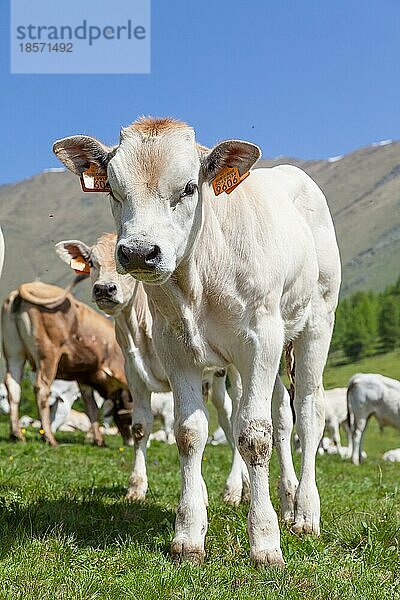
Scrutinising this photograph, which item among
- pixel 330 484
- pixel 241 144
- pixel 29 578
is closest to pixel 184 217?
pixel 241 144

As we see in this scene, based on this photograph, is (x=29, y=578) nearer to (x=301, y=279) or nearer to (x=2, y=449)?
(x=301, y=279)

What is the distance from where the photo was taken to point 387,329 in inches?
4651

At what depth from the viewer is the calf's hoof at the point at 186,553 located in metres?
5.50

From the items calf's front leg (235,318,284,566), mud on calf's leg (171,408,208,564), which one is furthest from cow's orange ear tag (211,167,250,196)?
mud on calf's leg (171,408,208,564)

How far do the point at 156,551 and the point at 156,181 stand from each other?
8.34 feet

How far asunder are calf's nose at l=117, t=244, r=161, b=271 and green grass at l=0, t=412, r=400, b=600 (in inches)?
74.0

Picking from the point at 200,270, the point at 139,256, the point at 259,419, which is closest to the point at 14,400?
the point at 200,270

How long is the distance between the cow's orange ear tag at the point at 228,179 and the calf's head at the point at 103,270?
4071 millimetres

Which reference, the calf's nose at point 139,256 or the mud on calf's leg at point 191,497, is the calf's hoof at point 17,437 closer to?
the mud on calf's leg at point 191,497

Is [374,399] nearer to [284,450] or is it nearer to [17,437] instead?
[17,437]

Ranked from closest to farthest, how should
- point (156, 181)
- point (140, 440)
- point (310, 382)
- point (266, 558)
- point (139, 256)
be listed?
point (139, 256), point (156, 181), point (266, 558), point (310, 382), point (140, 440)

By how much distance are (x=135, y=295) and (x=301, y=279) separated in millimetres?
3663

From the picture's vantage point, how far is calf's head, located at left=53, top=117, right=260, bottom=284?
16.5 ft

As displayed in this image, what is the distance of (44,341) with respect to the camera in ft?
58.4
